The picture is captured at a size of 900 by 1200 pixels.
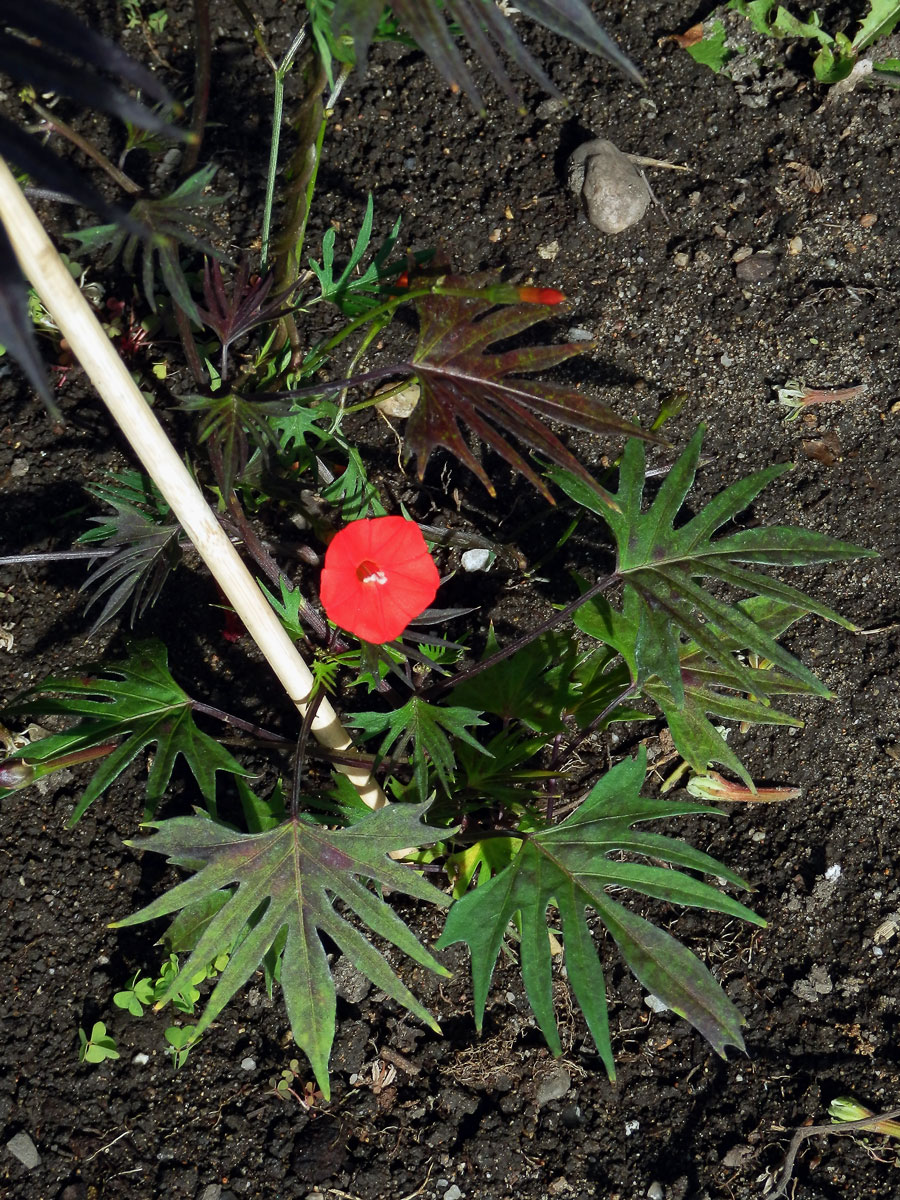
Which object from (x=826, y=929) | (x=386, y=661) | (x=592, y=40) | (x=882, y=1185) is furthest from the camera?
(x=826, y=929)

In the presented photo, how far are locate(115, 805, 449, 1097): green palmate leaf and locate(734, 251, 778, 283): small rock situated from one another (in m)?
1.38

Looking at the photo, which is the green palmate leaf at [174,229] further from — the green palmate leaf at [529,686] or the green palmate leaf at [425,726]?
the green palmate leaf at [529,686]

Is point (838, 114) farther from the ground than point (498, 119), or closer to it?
closer to it

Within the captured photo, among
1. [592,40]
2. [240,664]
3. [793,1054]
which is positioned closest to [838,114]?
[592,40]

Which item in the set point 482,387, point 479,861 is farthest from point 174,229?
point 479,861

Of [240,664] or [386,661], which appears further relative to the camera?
[240,664]

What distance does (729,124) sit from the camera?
79.7 inches

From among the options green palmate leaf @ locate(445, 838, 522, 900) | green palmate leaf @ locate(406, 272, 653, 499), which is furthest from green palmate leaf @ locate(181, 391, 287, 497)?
green palmate leaf @ locate(445, 838, 522, 900)

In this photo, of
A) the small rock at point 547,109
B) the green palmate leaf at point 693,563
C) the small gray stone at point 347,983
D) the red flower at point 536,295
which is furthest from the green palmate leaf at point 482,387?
the small rock at point 547,109

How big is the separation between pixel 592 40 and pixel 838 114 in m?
1.56

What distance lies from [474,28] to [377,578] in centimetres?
61

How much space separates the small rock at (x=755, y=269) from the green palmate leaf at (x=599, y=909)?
3.83 feet

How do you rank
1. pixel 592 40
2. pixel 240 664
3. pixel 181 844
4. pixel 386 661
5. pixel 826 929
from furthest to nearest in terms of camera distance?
pixel 240 664 < pixel 826 929 < pixel 386 661 < pixel 181 844 < pixel 592 40

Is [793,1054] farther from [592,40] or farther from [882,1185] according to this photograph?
[592,40]
